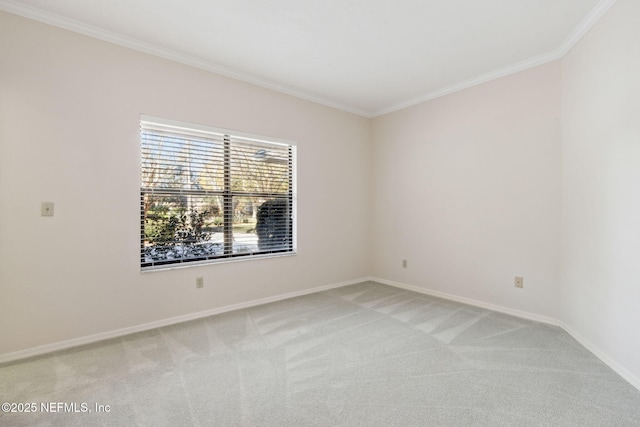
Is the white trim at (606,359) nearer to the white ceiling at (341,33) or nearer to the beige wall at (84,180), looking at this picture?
the white ceiling at (341,33)

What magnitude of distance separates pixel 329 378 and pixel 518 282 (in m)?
2.46

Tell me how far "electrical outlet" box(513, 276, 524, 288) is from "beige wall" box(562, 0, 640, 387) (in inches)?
14.8

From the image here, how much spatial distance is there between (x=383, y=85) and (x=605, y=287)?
302 centimetres

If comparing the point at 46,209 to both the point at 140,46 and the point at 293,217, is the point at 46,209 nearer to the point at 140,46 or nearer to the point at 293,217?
the point at 140,46

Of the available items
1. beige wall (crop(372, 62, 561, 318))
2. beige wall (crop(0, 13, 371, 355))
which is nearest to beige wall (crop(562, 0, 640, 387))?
beige wall (crop(372, 62, 561, 318))

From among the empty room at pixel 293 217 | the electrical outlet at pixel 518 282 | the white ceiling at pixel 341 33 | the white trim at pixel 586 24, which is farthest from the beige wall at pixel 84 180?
the white trim at pixel 586 24

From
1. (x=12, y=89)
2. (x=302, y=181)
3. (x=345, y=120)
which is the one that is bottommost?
(x=302, y=181)

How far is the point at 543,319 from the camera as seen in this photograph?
314 centimetres

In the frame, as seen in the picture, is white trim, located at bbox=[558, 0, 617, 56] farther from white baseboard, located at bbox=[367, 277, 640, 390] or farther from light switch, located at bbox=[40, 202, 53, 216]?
light switch, located at bbox=[40, 202, 53, 216]

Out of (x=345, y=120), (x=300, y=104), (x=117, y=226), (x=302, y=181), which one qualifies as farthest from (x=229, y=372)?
(x=345, y=120)

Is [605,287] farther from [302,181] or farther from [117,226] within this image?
[117,226]

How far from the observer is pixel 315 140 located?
4.34 metres

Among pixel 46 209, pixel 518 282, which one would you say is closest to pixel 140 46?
pixel 46 209

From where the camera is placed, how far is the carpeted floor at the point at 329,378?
1.73 metres
